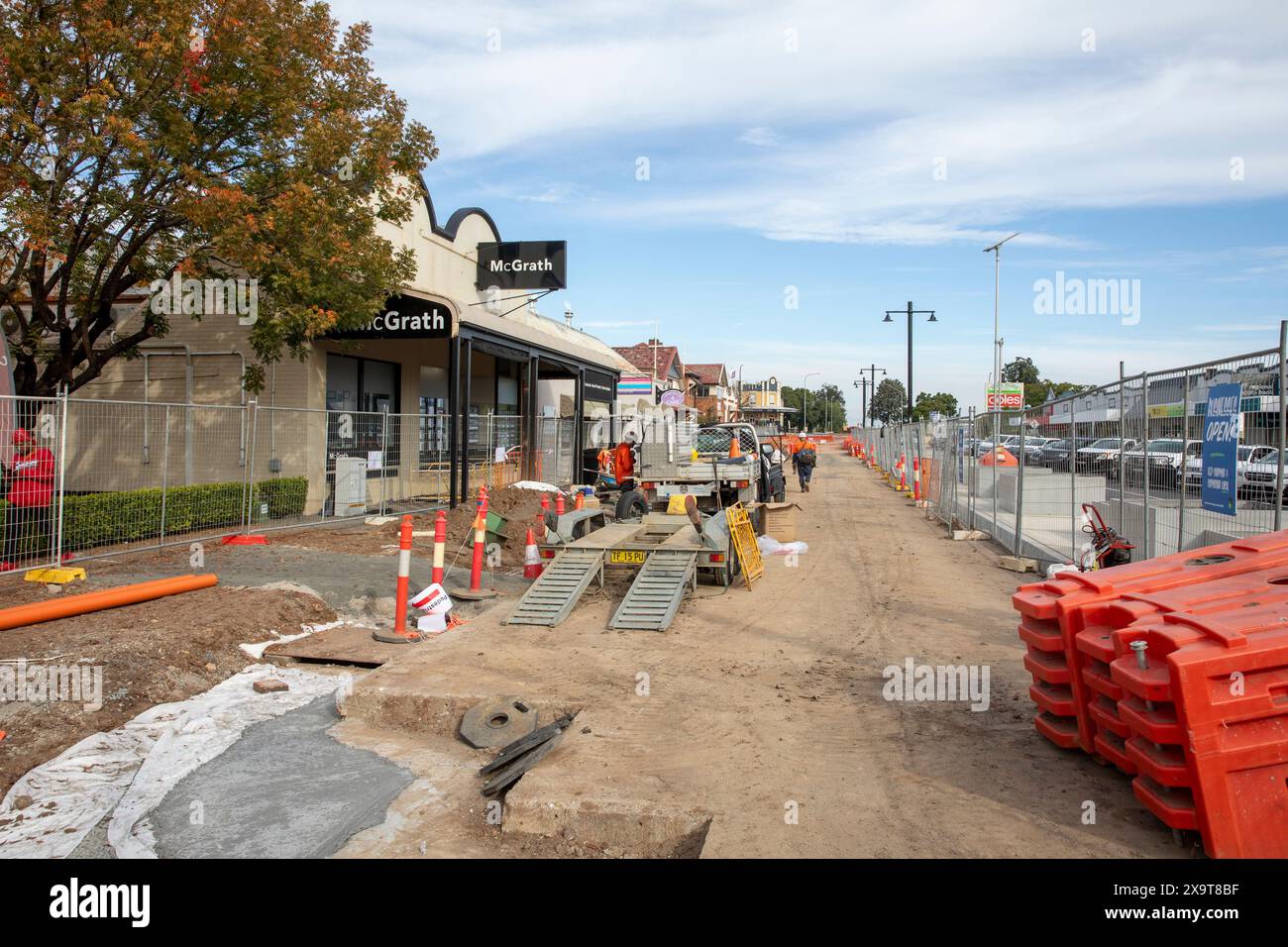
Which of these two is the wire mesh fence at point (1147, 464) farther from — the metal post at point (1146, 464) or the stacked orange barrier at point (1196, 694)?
the stacked orange barrier at point (1196, 694)

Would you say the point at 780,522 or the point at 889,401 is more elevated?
the point at 889,401

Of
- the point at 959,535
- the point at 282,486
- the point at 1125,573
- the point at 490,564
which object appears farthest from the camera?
the point at 959,535

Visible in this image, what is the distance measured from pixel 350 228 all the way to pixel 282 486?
470 centimetres

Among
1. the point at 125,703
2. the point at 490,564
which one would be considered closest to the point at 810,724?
the point at 125,703

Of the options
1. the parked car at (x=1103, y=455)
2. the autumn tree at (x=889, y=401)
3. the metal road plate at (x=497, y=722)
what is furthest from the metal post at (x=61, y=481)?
the autumn tree at (x=889, y=401)

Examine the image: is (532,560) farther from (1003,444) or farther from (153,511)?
(1003,444)

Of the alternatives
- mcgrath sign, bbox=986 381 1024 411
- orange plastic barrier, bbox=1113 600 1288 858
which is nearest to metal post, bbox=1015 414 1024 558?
orange plastic barrier, bbox=1113 600 1288 858

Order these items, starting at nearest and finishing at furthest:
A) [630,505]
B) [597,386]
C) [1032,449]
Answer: [1032,449]
[630,505]
[597,386]

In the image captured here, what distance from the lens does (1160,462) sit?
28.8 feet

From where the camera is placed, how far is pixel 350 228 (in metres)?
14.9

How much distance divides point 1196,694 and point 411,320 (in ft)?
54.6

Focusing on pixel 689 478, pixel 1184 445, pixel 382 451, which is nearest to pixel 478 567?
pixel 689 478

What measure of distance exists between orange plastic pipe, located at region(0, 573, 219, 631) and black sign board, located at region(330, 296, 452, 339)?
9.42 m
